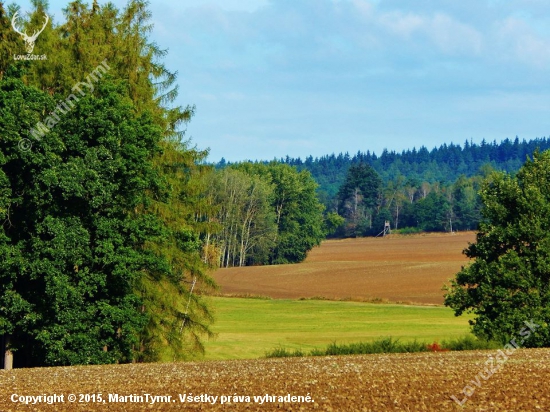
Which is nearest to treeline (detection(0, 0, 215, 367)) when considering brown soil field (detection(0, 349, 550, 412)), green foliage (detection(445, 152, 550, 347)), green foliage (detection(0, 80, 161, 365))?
green foliage (detection(0, 80, 161, 365))

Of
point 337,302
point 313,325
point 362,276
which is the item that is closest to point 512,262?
point 313,325

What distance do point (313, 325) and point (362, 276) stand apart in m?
53.7

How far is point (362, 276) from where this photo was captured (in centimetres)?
12150

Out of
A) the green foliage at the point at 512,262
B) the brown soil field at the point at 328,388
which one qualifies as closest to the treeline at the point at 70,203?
the brown soil field at the point at 328,388

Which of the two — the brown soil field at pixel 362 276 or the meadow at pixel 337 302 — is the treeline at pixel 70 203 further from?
the brown soil field at pixel 362 276

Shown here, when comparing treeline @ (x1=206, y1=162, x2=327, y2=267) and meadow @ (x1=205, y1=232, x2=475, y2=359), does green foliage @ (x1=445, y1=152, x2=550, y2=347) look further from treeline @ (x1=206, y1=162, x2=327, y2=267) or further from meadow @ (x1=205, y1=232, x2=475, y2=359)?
treeline @ (x1=206, y1=162, x2=327, y2=267)

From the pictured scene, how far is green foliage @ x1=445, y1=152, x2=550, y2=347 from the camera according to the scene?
3972 cm

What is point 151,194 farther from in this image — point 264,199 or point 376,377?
point 264,199

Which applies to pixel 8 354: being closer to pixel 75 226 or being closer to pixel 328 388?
pixel 75 226

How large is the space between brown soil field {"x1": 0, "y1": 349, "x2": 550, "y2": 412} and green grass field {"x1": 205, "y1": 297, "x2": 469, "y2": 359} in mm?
27326

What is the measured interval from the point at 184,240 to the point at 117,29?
1277 centimetres

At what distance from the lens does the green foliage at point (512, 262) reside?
39.7 metres

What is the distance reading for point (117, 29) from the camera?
45.0 metres

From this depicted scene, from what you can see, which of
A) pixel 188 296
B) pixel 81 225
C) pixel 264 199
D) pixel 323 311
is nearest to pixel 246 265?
pixel 264 199
